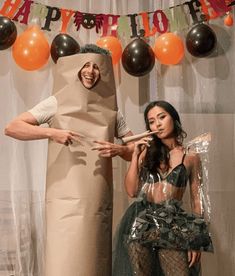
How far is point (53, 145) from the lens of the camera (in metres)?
1.49

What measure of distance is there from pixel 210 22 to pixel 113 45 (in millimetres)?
510

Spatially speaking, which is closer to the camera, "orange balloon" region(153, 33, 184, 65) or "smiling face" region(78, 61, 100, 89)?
"smiling face" region(78, 61, 100, 89)

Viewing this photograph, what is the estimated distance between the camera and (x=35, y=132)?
1452 millimetres

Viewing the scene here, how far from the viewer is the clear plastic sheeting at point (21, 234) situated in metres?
1.75

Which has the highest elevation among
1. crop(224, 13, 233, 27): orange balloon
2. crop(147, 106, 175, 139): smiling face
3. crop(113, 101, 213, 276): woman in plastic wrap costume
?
crop(224, 13, 233, 27): orange balloon

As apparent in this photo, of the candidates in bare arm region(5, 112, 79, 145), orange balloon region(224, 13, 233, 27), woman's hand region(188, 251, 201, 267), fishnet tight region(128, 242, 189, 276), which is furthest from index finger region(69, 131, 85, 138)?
orange balloon region(224, 13, 233, 27)

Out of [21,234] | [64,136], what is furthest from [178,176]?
[21,234]

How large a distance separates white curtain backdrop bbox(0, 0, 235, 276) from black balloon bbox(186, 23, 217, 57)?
0.15 meters

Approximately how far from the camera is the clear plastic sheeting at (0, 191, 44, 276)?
1749mm

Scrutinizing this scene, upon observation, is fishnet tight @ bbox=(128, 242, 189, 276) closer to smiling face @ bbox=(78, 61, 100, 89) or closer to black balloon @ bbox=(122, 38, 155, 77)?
smiling face @ bbox=(78, 61, 100, 89)

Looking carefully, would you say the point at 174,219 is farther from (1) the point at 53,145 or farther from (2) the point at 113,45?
(2) the point at 113,45

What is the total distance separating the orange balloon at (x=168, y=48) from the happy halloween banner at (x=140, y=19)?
0.10 m

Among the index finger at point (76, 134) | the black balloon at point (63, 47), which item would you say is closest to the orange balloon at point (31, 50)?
the black balloon at point (63, 47)

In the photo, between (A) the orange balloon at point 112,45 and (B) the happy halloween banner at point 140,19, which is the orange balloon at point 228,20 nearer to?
(B) the happy halloween banner at point 140,19
